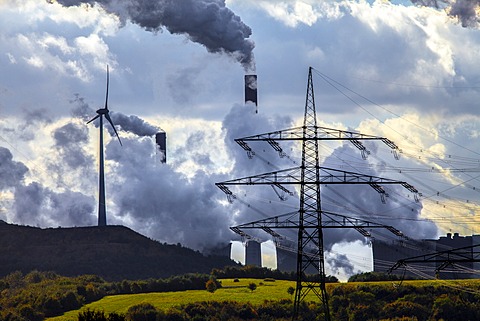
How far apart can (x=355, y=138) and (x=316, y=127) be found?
18.3 ft

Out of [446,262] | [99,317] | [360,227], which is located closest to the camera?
[446,262]

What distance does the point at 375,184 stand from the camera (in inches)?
4542

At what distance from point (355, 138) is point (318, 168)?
16.7ft

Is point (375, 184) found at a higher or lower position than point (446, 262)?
higher

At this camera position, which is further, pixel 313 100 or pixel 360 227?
pixel 313 100

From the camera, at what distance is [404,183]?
115375 millimetres

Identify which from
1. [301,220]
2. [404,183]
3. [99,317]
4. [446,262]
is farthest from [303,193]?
[99,317]

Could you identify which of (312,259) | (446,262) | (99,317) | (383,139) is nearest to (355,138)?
(383,139)

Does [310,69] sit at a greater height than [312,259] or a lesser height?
greater

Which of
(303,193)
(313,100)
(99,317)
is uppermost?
(313,100)

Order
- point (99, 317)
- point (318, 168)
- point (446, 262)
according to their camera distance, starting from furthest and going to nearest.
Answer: point (99, 317)
point (318, 168)
point (446, 262)

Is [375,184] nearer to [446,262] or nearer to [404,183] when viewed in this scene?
[404,183]

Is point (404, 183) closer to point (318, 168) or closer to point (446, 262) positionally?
point (318, 168)

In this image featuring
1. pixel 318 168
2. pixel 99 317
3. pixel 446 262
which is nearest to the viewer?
pixel 446 262
